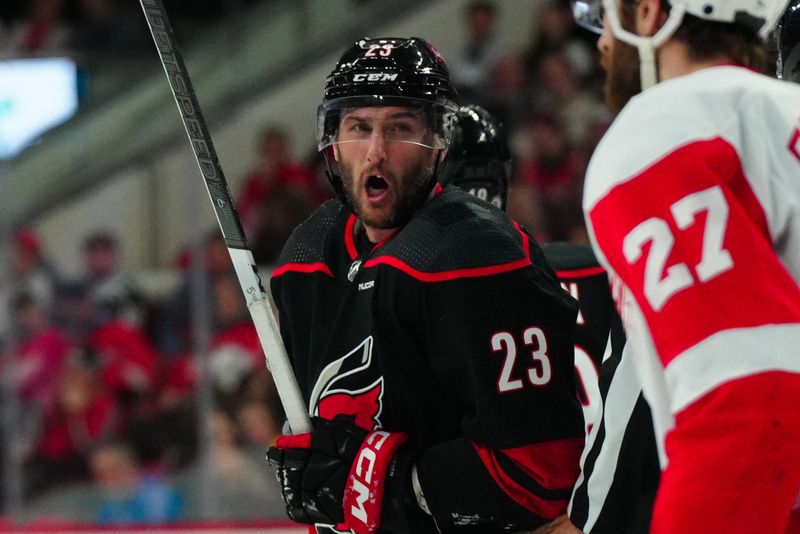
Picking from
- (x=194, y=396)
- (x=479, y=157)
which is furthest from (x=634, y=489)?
(x=194, y=396)

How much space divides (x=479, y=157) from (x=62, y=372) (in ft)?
8.26

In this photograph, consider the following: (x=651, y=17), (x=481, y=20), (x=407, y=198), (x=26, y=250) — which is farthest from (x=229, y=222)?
(x=481, y=20)

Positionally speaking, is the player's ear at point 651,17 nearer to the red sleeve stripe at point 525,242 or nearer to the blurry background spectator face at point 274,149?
the red sleeve stripe at point 525,242

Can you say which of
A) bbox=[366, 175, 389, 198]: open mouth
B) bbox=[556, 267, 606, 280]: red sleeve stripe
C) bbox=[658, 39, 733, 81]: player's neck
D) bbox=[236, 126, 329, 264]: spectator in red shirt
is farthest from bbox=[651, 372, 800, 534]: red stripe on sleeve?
bbox=[236, 126, 329, 264]: spectator in red shirt

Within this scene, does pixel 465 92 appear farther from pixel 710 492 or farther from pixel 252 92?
pixel 710 492

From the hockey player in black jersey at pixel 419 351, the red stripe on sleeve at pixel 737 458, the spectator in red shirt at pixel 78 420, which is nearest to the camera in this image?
the red stripe on sleeve at pixel 737 458

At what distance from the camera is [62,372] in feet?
14.3

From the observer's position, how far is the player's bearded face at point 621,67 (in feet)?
3.61

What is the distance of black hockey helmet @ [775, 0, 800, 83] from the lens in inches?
59.9

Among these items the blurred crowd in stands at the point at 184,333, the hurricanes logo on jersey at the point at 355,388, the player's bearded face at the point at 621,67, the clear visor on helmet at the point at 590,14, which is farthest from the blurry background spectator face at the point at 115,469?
the player's bearded face at the point at 621,67

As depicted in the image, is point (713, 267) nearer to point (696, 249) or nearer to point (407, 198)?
point (696, 249)

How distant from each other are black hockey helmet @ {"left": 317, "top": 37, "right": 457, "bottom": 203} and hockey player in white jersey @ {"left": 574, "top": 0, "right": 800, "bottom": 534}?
2.51 feet

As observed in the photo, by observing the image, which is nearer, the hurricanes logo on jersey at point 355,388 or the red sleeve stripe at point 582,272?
the hurricanes logo on jersey at point 355,388

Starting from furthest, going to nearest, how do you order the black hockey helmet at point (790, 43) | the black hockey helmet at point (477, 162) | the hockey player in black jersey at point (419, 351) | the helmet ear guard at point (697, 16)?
the black hockey helmet at point (477, 162) → the hockey player in black jersey at point (419, 351) → the black hockey helmet at point (790, 43) → the helmet ear guard at point (697, 16)
